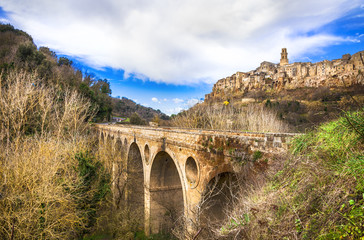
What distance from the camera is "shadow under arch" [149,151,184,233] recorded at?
1321 cm

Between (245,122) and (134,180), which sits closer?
(134,180)

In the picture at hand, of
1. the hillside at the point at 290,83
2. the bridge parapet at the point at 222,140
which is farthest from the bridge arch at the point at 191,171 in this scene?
the hillside at the point at 290,83

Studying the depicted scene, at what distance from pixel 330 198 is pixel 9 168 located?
9.15 m

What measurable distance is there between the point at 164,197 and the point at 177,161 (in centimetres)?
543

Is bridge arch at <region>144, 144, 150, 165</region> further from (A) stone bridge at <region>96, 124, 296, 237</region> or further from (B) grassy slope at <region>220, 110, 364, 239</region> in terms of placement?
(B) grassy slope at <region>220, 110, 364, 239</region>

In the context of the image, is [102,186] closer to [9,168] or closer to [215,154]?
[9,168]

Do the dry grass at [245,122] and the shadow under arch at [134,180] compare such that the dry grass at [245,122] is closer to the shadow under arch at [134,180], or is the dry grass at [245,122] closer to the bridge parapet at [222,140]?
the shadow under arch at [134,180]

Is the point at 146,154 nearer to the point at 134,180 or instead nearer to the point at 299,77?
the point at 134,180

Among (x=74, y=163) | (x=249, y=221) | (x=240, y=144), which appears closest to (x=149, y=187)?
(x=74, y=163)

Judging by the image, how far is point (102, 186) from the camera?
10.8 m

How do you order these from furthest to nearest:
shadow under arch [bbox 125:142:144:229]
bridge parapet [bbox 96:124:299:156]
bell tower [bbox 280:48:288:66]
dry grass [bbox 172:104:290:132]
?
bell tower [bbox 280:48:288:66], dry grass [bbox 172:104:290:132], shadow under arch [bbox 125:142:144:229], bridge parapet [bbox 96:124:299:156]

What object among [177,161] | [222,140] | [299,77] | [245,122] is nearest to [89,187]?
[177,161]

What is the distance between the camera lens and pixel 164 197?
13.8m

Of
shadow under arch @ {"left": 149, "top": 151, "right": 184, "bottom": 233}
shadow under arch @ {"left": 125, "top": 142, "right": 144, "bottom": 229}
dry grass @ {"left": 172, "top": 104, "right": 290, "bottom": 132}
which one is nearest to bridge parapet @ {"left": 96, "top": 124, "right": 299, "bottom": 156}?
shadow under arch @ {"left": 149, "top": 151, "right": 184, "bottom": 233}
